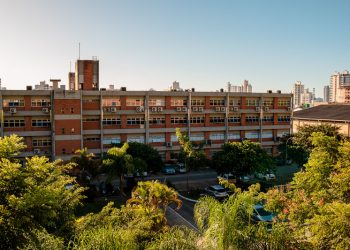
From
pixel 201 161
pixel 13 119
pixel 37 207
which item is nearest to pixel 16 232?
pixel 37 207

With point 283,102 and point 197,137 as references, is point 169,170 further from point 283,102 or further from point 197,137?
point 283,102

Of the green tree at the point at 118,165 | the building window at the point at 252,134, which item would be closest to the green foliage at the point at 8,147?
the green tree at the point at 118,165

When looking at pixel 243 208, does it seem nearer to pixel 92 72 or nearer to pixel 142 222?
pixel 142 222

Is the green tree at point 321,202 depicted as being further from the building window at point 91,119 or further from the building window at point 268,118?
the building window at point 268,118

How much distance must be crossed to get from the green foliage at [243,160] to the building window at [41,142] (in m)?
23.9

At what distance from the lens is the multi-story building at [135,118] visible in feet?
159

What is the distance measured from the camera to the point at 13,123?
47469mm

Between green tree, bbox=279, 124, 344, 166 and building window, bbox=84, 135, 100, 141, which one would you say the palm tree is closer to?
green tree, bbox=279, 124, 344, 166

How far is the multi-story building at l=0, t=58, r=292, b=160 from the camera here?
4831 cm

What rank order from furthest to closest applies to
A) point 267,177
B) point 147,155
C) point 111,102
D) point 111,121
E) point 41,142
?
1. point 111,121
2. point 111,102
3. point 41,142
4. point 267,177
5. point 147,155

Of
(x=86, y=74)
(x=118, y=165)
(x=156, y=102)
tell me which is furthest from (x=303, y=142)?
(x=86, y=74)

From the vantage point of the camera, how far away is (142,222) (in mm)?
16031

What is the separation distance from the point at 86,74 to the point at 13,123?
496 inches

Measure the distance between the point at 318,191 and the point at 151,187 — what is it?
9280 millimetres
